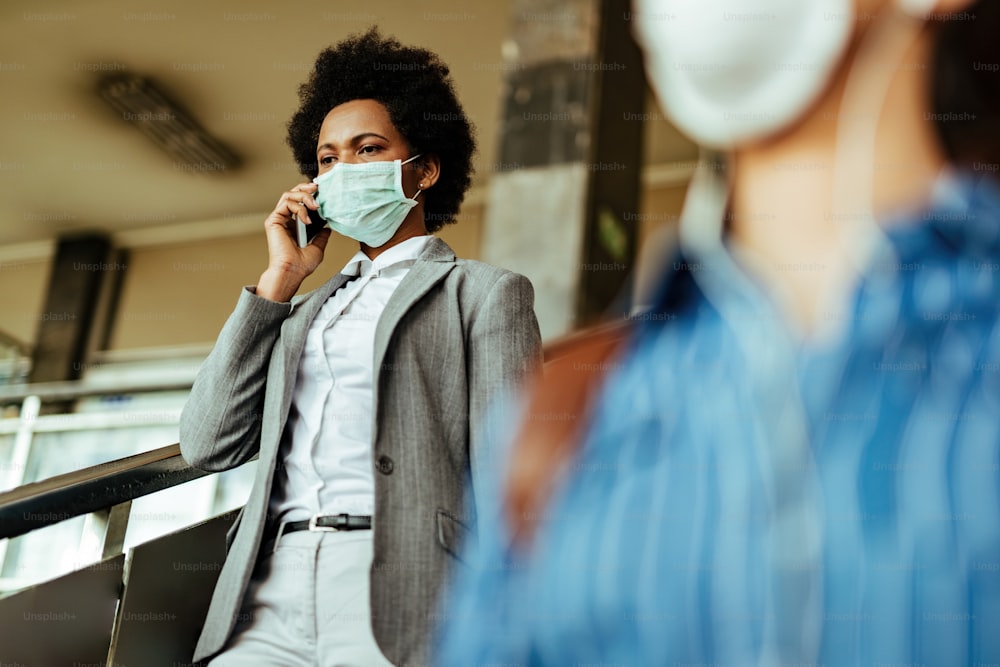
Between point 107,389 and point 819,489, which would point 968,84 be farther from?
point 107,389

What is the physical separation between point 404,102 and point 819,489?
1837mm

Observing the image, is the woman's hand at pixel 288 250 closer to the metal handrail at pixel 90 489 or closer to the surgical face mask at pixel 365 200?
the surgical face mask at pixel 365 200

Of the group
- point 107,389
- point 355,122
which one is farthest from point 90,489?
point 107,389

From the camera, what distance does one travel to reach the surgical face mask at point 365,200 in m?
1.95

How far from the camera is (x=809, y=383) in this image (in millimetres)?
352

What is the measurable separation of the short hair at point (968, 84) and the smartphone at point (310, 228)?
173 cm

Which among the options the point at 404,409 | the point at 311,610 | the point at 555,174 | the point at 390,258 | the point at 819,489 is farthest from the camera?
the point at 555,174

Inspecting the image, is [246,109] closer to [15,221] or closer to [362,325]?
[15,221]

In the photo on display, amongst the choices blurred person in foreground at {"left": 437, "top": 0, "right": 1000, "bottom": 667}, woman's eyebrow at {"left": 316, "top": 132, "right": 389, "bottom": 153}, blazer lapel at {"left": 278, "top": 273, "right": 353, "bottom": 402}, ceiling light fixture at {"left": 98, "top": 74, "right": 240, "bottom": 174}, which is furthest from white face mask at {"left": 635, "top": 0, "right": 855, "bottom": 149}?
ceiling light fixture at {"left": 98, "top": 74, "right": 240, "bottom": 174}

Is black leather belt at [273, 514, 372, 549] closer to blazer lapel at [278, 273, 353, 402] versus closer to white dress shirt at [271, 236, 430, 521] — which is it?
white dress shirt at [271, 236, 430, 521]

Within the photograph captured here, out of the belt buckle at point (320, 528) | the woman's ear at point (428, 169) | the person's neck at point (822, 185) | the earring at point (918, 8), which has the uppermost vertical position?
the woman's ear at point (428, 169)

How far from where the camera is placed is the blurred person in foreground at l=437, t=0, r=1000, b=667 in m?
0.33

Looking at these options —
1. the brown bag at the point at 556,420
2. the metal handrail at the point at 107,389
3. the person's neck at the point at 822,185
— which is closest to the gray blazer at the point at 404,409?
the brown bag at the point at 556,420

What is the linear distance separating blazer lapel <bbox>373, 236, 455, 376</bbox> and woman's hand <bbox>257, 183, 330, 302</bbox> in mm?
232
